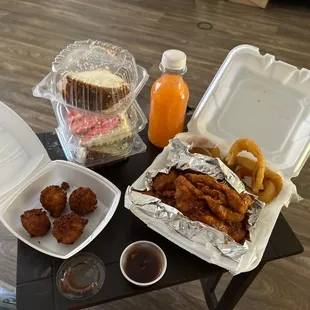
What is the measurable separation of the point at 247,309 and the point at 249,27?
1.83 meters

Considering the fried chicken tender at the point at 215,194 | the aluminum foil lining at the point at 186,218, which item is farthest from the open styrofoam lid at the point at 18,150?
the fried chicken tender at the point at 215,194

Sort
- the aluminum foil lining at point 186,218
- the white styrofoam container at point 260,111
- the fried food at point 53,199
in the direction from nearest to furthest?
the aluminum foil lining at point 186,218 < the fried food at point 53,199 < the white styrofoam container at point 260,111

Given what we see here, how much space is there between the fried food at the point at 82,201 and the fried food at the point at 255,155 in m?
0.29

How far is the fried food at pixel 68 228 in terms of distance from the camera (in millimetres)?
700

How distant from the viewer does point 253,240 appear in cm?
69

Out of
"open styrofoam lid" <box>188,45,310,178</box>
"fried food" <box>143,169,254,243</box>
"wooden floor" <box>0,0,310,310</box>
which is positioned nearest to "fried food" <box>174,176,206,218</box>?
"fried food" <box>143,169,254,243</box>

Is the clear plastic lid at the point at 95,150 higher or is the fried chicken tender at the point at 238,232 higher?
the fried chicken tender at the point at 238,232

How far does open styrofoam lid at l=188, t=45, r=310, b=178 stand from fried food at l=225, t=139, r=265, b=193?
67mm

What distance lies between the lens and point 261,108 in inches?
37.9

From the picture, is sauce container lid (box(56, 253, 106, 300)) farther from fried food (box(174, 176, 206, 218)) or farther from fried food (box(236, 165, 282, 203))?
fried food (box(236, 165, 282, 203))

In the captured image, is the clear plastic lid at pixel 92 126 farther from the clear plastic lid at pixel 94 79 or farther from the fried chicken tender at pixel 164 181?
the fried chicken tender at pixel 164 181

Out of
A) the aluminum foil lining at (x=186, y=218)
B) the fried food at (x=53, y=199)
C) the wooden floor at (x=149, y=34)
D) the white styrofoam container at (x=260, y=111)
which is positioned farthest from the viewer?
the wooden floor at (x=149, y=34)

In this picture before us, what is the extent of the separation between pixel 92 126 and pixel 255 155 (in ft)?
1.11

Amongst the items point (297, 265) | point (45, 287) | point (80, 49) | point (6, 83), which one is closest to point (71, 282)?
point (45, 287)
